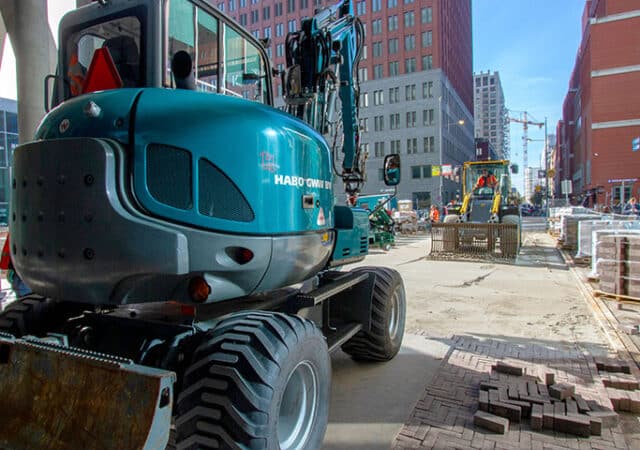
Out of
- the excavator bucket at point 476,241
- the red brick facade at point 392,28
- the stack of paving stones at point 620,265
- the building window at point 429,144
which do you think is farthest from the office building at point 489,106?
the stack of paving stones at point 620,265

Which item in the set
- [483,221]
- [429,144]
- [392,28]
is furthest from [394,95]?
[483,221]

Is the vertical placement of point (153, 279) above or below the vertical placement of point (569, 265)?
above

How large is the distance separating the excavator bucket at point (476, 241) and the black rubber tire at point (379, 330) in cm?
1036

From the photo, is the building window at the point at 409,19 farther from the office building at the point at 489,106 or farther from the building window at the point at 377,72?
the office building at the point at 489,106

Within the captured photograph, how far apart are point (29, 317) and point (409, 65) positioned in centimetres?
6493

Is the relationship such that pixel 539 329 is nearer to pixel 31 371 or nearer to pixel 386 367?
pixel 386 367

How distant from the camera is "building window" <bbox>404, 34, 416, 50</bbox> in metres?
62.0

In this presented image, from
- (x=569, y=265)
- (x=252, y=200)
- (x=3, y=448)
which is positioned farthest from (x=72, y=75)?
(x=569, y=265)

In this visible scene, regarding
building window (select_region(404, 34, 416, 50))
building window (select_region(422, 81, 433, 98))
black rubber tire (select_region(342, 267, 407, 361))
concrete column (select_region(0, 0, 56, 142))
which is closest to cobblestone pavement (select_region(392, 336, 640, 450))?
black rubber tire (select_region(342, 267, 407, 361))

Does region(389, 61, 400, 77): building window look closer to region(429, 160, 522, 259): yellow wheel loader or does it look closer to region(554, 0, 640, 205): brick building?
region(554, 0, 640, 205): brick building

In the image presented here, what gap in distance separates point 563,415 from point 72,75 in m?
4.87

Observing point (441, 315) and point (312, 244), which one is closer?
point (312, 244)

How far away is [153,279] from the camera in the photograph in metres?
2.69

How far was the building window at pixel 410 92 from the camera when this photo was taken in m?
61.8
